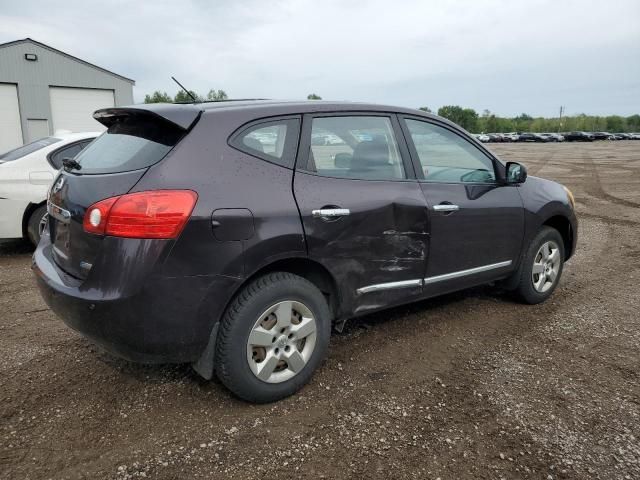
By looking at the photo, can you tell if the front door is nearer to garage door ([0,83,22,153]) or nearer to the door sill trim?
the door sill trim

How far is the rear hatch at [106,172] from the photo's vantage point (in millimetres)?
2555

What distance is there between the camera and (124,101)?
83.8 feet

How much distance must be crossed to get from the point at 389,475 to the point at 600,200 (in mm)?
11304

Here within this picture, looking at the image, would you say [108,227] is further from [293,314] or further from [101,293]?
[293,314]

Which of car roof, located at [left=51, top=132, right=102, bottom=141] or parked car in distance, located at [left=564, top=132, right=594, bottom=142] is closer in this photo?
car roof, located at [left=51, top=132, right=102, bottom=141]

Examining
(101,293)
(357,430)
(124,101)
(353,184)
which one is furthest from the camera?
(124,101)

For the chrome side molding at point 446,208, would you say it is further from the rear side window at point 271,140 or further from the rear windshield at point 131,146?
the rear windshield at point 131,146

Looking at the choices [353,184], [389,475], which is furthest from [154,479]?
[353,184]

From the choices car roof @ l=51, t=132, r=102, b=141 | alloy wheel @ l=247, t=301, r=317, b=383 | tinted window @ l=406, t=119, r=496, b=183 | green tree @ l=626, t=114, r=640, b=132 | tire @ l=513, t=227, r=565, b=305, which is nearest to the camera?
alloy wheel @ l=247, t=301, r=317, b=383

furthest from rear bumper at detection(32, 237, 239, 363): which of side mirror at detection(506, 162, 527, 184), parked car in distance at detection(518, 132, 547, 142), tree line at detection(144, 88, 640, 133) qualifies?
tree line at detection(144, 88, 640, 133)

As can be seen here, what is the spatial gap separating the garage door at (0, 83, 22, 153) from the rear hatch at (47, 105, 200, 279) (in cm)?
2278

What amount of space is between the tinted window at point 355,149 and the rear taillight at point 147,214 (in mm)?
862

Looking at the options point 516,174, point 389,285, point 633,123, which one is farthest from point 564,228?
point 633,123

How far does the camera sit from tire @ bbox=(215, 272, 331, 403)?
267 centimetres
